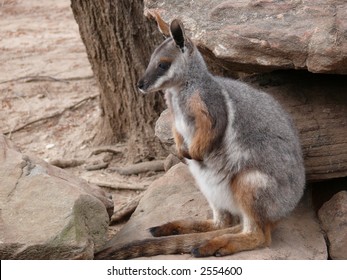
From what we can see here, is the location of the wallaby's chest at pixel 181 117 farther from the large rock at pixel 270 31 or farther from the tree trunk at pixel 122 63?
the tree trunk at pixel 122 63

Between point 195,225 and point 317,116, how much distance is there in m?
1.35

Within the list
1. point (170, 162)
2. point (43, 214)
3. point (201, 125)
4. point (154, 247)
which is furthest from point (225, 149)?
point (170, 162)

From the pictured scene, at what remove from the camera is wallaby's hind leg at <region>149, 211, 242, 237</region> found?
555 centimetres

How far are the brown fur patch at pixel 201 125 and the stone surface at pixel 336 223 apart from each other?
128 cm

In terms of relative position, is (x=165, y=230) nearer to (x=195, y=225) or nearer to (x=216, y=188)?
(x=195, y=225)

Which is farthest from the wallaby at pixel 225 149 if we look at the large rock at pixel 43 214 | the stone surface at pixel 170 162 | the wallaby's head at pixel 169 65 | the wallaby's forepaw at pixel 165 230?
the stone surface at pixel 170 162

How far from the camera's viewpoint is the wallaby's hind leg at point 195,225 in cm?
555

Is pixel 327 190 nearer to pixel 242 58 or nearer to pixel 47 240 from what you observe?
pixel 242 58

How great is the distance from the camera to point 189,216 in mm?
5945

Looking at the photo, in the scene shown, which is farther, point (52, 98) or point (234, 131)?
point (52, 98)

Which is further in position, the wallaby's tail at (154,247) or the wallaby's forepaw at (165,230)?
the wallaby's forepaw at (165,230)

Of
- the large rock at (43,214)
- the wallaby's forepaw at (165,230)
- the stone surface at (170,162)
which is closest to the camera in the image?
the large rock at (43,214)

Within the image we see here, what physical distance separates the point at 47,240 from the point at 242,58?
197 cm

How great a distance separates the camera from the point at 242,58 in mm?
5609
